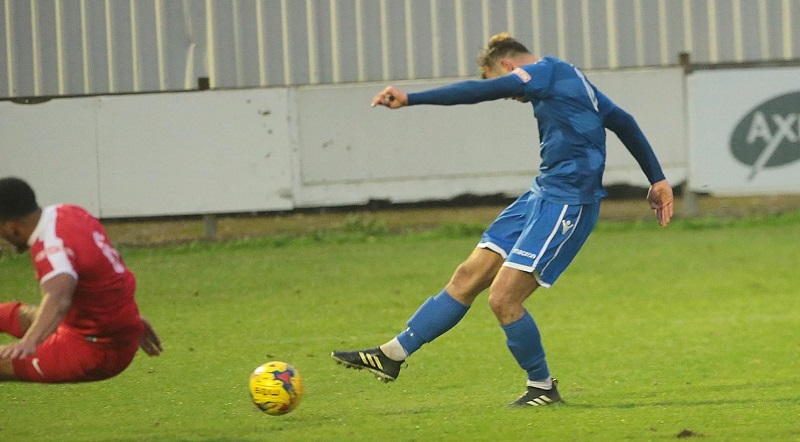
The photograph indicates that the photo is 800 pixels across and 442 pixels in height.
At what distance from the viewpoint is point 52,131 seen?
48.8ft

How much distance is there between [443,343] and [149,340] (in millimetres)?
3638

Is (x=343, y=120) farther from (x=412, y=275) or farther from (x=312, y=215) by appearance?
(x=412, y=275)

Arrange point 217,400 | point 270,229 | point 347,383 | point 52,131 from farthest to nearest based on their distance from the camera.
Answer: point 270,229 → point 52,131 → point 347,383 → point 217,400

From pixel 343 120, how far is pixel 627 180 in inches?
134

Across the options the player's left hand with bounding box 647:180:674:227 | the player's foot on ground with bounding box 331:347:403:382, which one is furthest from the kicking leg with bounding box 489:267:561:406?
the player's left hand with bounding box 647:180:674:227

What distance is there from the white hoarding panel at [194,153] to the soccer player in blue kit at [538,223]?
8000mm

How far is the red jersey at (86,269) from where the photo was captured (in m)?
5.72

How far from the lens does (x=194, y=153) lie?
49.3 feet

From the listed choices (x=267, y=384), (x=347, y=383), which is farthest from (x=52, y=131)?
(x=267, y=384)

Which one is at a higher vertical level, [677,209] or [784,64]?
[784,64]

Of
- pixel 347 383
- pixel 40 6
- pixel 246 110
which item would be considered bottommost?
pixel 347 383

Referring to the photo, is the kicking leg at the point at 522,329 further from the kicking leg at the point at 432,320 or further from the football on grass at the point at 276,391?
the football on grass at the point at 276,391

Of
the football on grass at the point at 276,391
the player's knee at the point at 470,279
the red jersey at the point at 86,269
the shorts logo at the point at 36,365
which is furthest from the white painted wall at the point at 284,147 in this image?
the shorts logo at the point at 36,365

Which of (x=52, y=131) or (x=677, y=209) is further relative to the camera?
(x=677, y=209)
